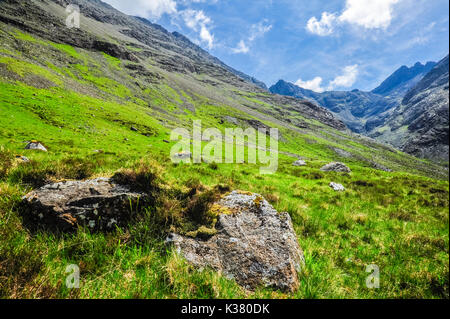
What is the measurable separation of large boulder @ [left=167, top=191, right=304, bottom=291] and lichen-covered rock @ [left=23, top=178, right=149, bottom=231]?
151cm

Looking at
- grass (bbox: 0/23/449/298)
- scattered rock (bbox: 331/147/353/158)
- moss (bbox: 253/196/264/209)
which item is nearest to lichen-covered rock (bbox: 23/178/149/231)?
grass (bbox: 0/23/449/298)

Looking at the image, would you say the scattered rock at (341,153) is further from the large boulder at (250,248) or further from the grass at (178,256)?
the large boulder at (250,248)

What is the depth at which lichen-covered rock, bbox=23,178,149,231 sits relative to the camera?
14.3 feet

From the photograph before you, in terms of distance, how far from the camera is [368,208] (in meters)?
11.8

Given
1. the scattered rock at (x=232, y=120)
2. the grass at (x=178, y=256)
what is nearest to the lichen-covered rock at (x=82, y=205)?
the grass at (x=178, y=256)

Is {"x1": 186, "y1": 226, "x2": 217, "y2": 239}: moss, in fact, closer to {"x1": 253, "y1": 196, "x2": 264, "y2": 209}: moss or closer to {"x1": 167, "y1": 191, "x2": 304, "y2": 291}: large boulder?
{"x1": 167, "y1": 191, "x2": 304, "y2": 291}: large boulder

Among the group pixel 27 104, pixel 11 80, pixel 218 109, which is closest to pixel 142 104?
pixel 11 80

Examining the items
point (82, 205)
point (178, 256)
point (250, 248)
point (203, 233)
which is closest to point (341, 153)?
point (250, 248)

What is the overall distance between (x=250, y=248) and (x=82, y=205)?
164 inches

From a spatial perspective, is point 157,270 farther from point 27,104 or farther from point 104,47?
point 104,47

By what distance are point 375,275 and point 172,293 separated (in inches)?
211

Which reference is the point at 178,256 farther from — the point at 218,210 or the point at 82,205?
the point at 82,205

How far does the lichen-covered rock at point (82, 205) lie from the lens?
4.35 meters

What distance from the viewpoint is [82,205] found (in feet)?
15.5
